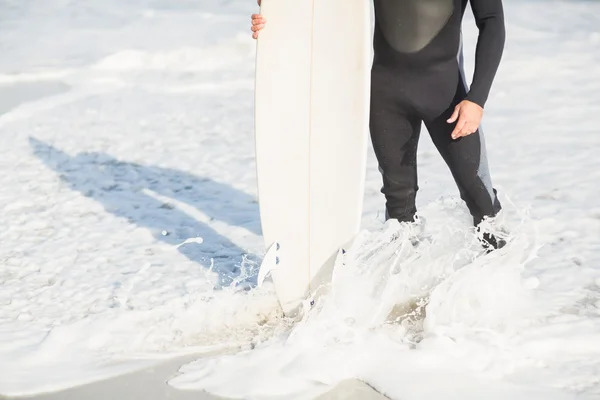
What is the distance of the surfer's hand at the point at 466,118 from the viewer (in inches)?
99.8

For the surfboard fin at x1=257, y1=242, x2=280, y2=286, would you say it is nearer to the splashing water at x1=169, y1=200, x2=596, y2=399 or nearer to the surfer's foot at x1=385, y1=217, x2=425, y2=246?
the splashing water at x1=169, y1=200, x2=596, y2=399

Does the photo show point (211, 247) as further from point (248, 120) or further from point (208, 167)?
point (248, 120)

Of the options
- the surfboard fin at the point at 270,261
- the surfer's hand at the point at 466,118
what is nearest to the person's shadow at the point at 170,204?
the surfboard fin at the point at 270,261

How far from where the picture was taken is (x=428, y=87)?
2.66 metres

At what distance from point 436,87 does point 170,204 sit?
223 centimetres

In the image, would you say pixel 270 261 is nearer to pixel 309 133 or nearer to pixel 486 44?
pixel 309 133

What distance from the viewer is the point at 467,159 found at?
264cm

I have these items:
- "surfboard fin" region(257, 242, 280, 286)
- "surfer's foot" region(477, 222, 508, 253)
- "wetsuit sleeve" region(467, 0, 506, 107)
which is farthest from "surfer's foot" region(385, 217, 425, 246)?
"wetsuit sleeve" region(467, 0, 506, 107)

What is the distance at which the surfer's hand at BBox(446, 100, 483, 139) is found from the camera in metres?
2.54

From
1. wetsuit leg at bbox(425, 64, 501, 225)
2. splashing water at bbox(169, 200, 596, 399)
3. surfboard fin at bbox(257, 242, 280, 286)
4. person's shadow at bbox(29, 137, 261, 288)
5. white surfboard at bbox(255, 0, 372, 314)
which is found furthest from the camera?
person's shadow at bbox(29, 137, 261, 288)

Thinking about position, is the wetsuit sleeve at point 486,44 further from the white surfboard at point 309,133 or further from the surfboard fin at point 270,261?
the surfboard fin at point 270,261

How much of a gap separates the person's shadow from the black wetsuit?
95cm

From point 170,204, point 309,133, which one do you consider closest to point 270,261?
point 309,133

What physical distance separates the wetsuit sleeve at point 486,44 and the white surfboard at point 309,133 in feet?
1.22
